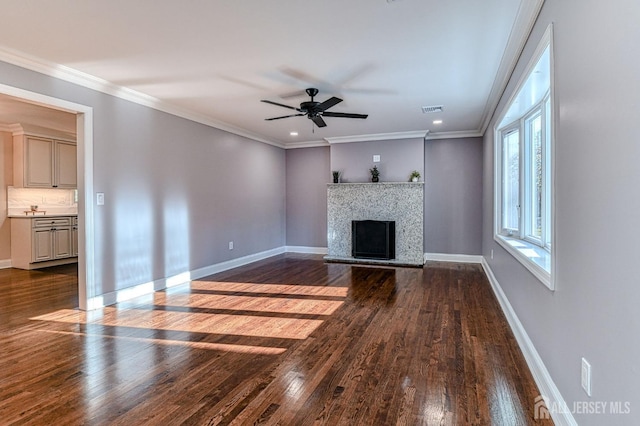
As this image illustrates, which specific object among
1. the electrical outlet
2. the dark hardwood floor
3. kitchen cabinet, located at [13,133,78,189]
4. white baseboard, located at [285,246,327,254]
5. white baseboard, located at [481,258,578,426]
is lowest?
the dark hardwood floor

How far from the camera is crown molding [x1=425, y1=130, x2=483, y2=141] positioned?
21.3 feet

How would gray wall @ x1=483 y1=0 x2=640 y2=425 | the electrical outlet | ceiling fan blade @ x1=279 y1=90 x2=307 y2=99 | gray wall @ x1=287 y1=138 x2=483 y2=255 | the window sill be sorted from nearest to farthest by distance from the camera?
1. gray wall @ x1=483 y1=0 x2=640 y2=425
2. the electrical outlet
3. the window sill
4. ceiling fan blade @ x1=279 y1=90 x2=307 y2=99
5. gray wall @ x1=287 y1=138 x2=483 y2=255

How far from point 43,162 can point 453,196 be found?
7559mm

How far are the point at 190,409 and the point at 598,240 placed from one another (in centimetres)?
213

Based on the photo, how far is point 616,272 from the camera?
1238 mm

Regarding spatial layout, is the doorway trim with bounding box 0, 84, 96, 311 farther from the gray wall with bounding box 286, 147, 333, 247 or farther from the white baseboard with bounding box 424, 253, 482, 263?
the white baseboard with bounding box 424, 253, 482, 263

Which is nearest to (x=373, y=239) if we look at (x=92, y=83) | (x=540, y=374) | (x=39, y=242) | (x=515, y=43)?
(x=515, y=43)

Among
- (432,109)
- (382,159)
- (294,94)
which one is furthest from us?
(382,159)

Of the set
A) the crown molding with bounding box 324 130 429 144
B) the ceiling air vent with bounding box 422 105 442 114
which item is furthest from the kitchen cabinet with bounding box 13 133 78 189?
the ceiling air vent with bounding box 422 105 442 114

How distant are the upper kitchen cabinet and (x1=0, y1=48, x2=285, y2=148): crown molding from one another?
323 centimetres

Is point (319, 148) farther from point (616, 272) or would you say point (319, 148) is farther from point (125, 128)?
point (616, 272)

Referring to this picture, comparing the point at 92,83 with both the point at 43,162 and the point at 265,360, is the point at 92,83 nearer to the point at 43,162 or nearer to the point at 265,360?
the point at 265,360

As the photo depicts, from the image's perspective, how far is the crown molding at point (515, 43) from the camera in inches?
92.2

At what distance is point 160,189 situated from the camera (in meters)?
4.70
